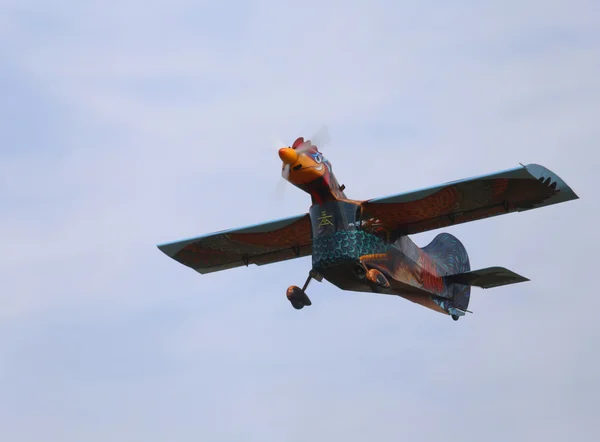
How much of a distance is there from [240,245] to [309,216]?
137 inches

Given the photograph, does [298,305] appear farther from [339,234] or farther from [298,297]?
[339,234]

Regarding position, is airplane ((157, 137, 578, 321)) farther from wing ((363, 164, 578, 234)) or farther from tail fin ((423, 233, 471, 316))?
tail fin ((423, 233, 471, 316))

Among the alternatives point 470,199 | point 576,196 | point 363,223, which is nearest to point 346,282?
point 363,223

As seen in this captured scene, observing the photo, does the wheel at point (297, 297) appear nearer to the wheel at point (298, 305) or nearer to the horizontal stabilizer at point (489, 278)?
the wheel at point (298, 305)

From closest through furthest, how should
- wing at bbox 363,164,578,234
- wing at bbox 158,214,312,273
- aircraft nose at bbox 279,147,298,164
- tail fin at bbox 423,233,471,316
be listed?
aircraft nose at bbox 279,147,298,164
wing at bbox 363,164,578,234
wing at bbox 158,214,312,273
tail fin at bbox 423,233,471,316

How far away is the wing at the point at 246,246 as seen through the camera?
39.1m

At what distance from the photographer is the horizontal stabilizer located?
3816 centimetres

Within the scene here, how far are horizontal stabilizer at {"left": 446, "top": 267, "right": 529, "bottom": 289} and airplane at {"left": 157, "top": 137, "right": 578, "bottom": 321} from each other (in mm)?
27

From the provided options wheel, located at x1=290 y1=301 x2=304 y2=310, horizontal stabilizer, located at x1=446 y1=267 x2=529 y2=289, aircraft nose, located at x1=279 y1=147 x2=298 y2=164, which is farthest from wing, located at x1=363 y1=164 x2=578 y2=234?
wheel, located at x1=290 y1=301 x2=304 y2=310

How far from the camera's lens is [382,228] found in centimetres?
3744

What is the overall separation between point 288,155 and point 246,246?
17.3 ft

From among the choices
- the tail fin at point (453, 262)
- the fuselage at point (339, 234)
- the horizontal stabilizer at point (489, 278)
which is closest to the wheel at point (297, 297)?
Result: the fuselage at point (339, 234)

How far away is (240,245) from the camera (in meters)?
40.2

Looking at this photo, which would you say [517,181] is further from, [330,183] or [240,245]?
[240,245]
